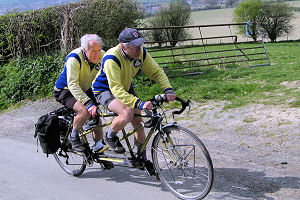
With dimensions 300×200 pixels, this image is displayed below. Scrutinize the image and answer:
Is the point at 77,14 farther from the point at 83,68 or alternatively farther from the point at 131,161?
the point at 131,161

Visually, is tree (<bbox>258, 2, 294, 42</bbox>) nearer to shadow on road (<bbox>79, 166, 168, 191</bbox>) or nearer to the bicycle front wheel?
shadow on road (<bbox>79, 166, 168, 191</bbox>)

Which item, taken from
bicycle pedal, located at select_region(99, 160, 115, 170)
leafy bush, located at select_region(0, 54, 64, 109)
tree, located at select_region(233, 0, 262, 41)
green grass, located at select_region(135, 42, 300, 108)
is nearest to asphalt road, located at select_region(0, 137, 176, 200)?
bicycle pedal, located at select_region(99, 160, 115, 170)

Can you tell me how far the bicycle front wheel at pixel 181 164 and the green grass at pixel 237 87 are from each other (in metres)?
4.03

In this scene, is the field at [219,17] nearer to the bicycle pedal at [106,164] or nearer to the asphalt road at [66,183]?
the asphalt road at [66,183]

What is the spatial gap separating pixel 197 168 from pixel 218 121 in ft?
10.8

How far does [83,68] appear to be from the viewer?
504 centimetres

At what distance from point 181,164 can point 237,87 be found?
5.66 metres

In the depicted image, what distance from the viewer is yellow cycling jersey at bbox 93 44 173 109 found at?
426cm

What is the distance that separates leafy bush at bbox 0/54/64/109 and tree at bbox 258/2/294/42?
137ft

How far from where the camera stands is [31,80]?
449 inches

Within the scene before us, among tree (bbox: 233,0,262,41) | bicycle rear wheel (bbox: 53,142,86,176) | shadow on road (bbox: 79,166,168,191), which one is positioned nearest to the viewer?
shadow on road (bbox: 79,166,168,191)

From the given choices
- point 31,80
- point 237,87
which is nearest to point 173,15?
point 31,80

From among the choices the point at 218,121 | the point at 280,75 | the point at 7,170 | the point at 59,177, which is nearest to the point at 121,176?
the point at 59,177

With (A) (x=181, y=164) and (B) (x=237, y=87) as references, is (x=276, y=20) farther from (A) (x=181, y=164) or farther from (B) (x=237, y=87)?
(A) (x=181, y=164)
